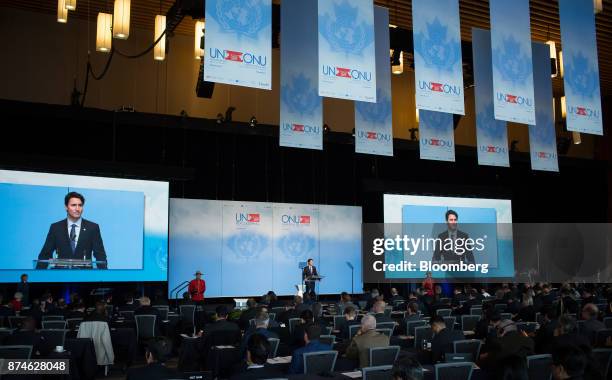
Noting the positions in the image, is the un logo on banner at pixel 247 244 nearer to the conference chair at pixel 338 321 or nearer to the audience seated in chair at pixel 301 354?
the conference chair at pixel 338 321

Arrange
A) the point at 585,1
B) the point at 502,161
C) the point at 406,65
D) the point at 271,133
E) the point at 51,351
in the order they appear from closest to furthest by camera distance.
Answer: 1. the point at 51,351
2. the point at 585,1
3. the point at 502,161
4. the point at 271,133
5. the point at 406,65

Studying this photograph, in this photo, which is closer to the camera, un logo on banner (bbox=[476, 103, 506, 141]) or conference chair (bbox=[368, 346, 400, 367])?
conference chair (bbox=[368, 346, 400, 367])

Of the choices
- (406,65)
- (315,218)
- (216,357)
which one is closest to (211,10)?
(216,357)

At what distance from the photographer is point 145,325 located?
9.75 metres

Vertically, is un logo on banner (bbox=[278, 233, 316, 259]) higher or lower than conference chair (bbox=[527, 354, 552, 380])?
higher

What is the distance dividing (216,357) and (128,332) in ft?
8.17

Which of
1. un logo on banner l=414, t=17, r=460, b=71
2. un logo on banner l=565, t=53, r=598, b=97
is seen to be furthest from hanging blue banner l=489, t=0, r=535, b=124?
un logo on banner l=565, t=53, r=598, b=97

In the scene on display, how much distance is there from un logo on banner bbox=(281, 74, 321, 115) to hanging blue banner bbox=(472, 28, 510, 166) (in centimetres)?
315

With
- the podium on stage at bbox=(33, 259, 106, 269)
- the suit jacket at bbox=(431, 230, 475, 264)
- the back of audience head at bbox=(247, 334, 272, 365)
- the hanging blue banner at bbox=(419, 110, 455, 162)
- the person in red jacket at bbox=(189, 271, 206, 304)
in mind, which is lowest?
the back of audience head at bbox=(247, 334, 272, 365)

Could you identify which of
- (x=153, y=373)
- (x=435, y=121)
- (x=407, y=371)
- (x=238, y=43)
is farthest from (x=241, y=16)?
(x=435, y=121)

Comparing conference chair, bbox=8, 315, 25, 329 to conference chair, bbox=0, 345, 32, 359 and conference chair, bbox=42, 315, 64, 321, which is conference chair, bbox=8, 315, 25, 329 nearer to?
conference chair, bbox=42, 315, 64, 321

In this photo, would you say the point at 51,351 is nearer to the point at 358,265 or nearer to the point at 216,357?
the point at 216,357

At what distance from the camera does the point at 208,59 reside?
7648 millimetres

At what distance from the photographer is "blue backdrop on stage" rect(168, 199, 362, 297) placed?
16875 millimetres
